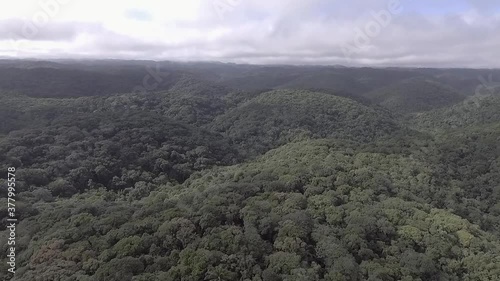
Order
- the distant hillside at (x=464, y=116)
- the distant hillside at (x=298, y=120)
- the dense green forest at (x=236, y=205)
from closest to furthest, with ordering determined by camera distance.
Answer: the dense green forest at (x=236, y=205) < the distant hillside at (x=298, y=120) < the distant hillside at (x=464, y=116)

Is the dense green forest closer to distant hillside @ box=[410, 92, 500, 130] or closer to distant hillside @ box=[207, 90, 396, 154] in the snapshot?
distant hillside @ box=[207, 90, 396, 154]

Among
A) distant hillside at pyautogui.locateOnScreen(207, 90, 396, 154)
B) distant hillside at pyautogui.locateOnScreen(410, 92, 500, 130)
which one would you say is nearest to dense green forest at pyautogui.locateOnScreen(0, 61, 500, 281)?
distant hillside at pyautogui.locateOnScreen(207, 90, 396, 154)

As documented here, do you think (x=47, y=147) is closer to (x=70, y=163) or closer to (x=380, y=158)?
(x=70, y=163)

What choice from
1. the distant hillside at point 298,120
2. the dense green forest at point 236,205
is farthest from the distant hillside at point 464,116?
the dense green forest at point 236,205

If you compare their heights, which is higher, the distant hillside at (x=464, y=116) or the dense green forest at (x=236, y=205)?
the dense green forest at (x=236, y=205)

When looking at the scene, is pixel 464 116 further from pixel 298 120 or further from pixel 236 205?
pixel 236 205

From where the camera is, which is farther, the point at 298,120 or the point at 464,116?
the point at 464,116

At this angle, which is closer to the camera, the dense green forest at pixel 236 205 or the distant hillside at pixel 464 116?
the dense green forest at pixel 236 205

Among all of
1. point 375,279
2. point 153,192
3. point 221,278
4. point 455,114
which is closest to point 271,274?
point 221,278

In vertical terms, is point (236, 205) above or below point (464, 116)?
above

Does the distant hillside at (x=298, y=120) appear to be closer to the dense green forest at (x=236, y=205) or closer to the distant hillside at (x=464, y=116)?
the dense green forest at (x=236, y=205)

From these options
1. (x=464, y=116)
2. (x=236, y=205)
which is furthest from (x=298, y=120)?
(x=236, y=205)

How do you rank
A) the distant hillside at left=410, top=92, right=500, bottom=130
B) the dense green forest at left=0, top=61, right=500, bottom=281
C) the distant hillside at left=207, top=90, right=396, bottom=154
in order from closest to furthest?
the dense green forest at left=0, top=61, right=500, bottom=281 < the distant hillside at left=207, top=90, right=396, bottom=154 < the distant hillside at left=410, top=92, right=500, bottom=130
